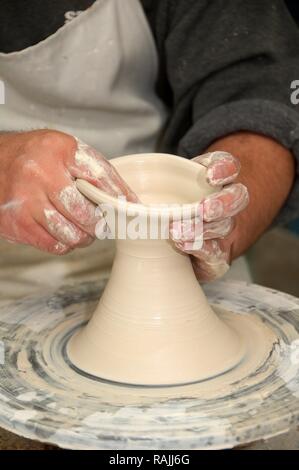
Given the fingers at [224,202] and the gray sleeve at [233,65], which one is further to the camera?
the gray sleeve at [233,65]

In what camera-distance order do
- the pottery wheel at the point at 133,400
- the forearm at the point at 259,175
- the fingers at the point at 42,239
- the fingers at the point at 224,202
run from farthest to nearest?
the forearm at the point at 259,175 → the fingers at the point at 42,239 → the fingers at the point at 224,202 → the pottery wheel at the point at 133,400

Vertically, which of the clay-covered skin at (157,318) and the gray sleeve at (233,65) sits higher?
the gray sleeve at (233,65)

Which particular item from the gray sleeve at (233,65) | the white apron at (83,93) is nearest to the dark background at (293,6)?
the gray sleeve at (233,65)

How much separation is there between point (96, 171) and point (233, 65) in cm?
57

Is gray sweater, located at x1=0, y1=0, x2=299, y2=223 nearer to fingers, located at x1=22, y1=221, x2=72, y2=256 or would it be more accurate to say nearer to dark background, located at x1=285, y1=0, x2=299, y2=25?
dark background, located at x1=285, y1=0, x2=299, y2=25

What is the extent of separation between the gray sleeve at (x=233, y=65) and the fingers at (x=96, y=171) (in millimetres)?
417

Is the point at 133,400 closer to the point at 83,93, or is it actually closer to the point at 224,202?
the point at 224,202

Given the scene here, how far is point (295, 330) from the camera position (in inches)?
42.2

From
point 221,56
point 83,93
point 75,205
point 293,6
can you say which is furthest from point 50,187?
point 293,6

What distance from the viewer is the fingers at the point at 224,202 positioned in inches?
36.3

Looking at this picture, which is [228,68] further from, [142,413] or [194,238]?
[142,413]

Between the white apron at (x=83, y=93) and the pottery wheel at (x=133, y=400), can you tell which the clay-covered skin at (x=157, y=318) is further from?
the white apron at (x=83, y=93)

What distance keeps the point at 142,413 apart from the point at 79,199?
11.4 inches
